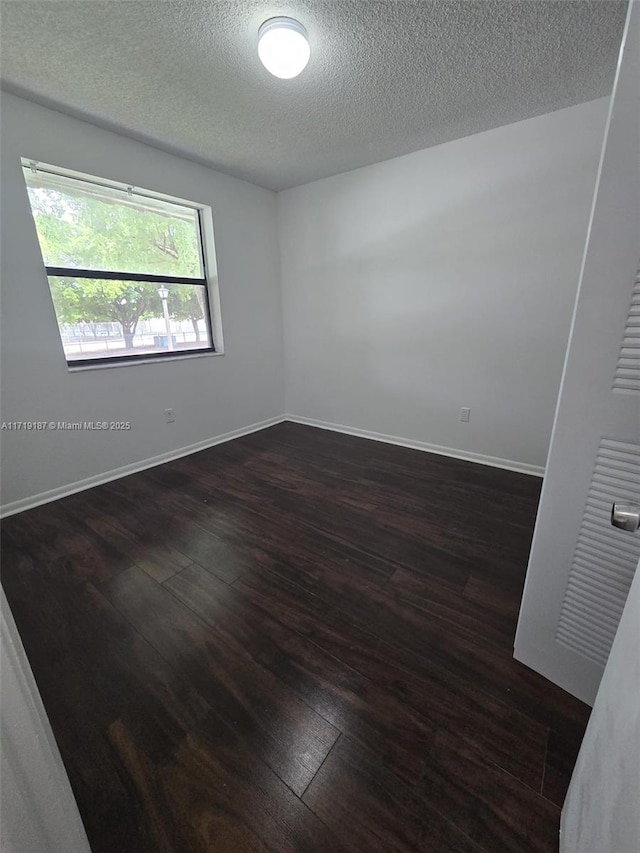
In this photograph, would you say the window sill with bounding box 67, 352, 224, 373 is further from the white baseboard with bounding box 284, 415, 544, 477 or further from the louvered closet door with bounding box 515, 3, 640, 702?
the louvered closet door with bounding box 515, 3, 640, 702

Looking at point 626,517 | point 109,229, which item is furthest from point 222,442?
point 626,517

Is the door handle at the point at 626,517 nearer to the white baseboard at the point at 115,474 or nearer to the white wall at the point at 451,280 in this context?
the white wall at the point at 451,280

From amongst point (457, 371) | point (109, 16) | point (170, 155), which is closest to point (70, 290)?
point (170, 155)

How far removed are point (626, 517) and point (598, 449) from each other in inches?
11.9

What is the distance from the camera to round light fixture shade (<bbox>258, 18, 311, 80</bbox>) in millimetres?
1523

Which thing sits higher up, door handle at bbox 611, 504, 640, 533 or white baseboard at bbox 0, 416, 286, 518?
door handle at bbox 611, 504, 640, 533

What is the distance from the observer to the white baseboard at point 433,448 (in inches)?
111

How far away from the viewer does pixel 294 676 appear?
4.09ft

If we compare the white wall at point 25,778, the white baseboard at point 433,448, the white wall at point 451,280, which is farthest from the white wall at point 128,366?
the white wall at point 25,778

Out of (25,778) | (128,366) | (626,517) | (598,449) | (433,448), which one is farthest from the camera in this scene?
(433,448)

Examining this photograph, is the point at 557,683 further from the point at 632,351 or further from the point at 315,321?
the point at 315,321

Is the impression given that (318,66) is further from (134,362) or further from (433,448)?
(433,448)

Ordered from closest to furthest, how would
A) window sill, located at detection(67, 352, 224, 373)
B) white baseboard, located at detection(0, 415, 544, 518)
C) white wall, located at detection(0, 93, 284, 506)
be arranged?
1. white wall, located at detection(0, 93, 284, 506)
2. white baseboard, located at detection(0, 415, 544, 518)
3. window sill, located at detection(67, 352, 224, 373)

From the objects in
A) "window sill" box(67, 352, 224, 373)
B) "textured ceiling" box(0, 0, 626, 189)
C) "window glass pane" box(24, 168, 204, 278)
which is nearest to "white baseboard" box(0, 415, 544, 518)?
"window sill" box(67, 352, 224, 373)
